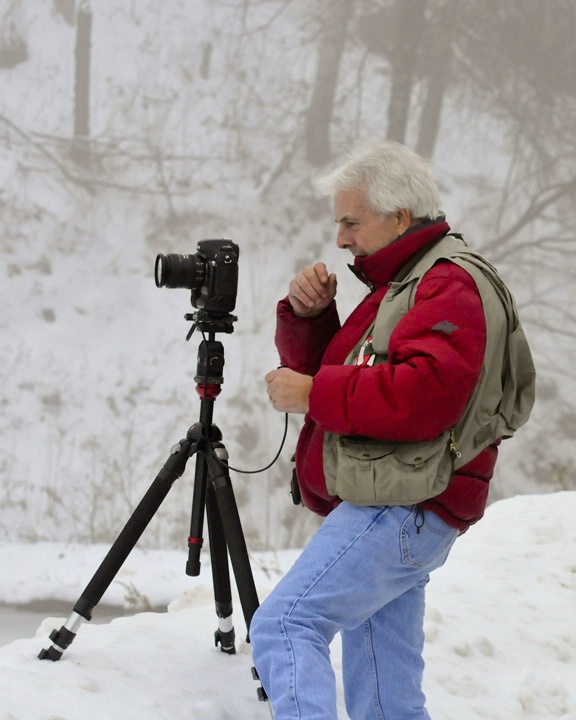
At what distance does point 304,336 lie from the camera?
6.21 feet

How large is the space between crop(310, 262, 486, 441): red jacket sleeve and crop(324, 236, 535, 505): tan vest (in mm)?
46

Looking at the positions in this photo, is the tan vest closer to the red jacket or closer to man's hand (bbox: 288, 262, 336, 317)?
the red jacket

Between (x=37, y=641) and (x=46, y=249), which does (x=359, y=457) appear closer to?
(x=37, y=641)

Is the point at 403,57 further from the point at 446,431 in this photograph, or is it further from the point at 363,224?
the point at 446,431

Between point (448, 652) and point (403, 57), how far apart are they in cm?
865

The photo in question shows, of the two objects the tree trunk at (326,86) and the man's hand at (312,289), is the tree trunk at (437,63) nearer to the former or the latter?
the tree trunk at (326,86)

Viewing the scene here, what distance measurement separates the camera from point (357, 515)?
161 cm

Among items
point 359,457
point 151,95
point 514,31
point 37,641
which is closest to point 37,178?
point 151,95

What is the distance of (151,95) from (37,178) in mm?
1572

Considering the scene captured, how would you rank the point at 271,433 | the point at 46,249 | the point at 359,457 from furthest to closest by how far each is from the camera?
the point at 46,249
the point at 271,433
the point at 359,457

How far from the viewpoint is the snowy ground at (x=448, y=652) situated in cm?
202

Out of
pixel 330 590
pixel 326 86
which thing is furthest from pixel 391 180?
pixel 326 86

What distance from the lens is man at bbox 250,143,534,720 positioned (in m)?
1.51

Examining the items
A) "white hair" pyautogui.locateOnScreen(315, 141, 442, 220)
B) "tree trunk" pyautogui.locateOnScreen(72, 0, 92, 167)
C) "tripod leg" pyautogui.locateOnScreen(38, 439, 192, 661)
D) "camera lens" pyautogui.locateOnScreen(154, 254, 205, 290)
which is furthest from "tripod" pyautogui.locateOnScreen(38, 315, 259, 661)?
"tree trunk" pyautogui.locateOnScreen(72, 0, 92, 167)
